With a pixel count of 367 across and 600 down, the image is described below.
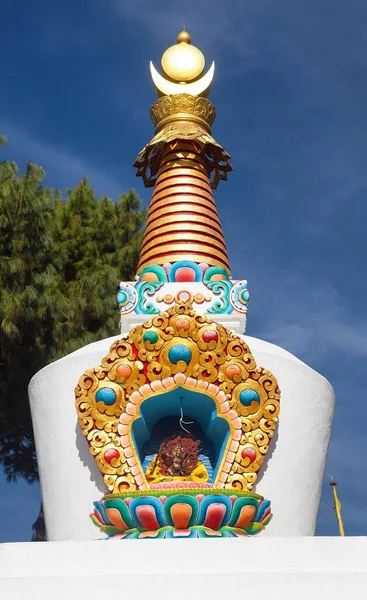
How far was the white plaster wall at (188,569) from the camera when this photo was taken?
6.00 meters

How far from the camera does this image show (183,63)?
506 inches

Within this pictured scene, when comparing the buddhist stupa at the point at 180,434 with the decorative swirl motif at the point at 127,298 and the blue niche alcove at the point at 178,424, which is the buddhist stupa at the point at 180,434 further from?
the decorative swirl motif at the point at 127,298

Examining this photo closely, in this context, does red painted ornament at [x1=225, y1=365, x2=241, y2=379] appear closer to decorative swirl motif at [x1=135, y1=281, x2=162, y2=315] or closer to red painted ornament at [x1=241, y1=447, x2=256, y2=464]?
red painted ornament at [x1=241, y1=447, x2=256, y2=464]

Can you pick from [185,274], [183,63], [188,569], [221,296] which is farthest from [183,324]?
[183,63]

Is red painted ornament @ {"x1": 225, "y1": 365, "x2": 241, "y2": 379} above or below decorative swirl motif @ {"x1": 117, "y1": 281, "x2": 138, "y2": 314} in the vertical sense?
below

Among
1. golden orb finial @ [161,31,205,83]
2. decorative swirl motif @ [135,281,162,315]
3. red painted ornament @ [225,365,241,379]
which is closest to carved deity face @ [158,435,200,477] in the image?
red painted ornament @ [225,365,241,379]

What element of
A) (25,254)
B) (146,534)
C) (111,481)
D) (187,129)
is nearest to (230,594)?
(146,534)

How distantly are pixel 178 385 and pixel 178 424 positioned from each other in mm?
668

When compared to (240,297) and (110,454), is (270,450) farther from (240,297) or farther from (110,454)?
(240,297)

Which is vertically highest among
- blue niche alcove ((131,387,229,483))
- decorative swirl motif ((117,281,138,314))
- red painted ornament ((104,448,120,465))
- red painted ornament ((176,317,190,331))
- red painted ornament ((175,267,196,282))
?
red painted ornament ((175,267,196,282))

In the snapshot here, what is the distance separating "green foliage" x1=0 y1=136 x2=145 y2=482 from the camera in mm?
13906

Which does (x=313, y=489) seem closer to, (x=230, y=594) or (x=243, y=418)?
(x=243, y=418)

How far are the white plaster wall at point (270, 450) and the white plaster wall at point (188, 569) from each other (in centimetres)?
219

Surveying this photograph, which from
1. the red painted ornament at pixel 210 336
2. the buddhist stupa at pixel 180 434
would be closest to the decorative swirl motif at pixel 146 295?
the buddhist stupa at pixel 180 434
